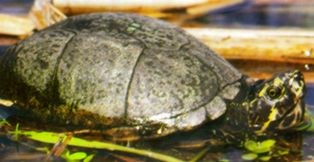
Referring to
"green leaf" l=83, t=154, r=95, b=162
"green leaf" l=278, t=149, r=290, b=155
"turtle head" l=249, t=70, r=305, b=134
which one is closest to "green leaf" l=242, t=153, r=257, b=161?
"green leaf" l=278, t=149, r=290, b=155

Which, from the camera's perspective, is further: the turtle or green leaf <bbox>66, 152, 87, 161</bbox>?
the turtle

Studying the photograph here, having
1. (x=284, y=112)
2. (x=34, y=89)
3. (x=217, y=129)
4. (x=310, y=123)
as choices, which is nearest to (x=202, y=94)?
(x=217, y=129)

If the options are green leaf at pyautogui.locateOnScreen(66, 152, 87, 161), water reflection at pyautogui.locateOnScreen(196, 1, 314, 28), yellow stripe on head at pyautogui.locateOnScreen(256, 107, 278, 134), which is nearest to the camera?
green leaf at pyautogui.locateOnScreen(66, 152, 87, 161)

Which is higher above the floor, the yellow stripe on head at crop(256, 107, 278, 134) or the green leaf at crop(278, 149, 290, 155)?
the yellow stripe on head at crop(256, 107, 278, 134)

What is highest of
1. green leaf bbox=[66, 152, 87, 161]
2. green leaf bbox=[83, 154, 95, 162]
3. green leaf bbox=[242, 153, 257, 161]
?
green leaf bbox=[242, 153, 257, 161]

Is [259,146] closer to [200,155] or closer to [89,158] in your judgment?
[200,155]

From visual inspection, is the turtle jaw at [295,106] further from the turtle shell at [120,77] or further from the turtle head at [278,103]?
the turtle shell at [120,77]

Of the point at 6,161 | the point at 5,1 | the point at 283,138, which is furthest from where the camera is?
the point at 5,1

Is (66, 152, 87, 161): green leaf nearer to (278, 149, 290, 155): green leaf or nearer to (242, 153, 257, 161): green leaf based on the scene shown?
(242, 153, 257, 161): green leaf

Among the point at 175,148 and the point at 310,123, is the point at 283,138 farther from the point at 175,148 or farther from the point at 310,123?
the point at 175,148
